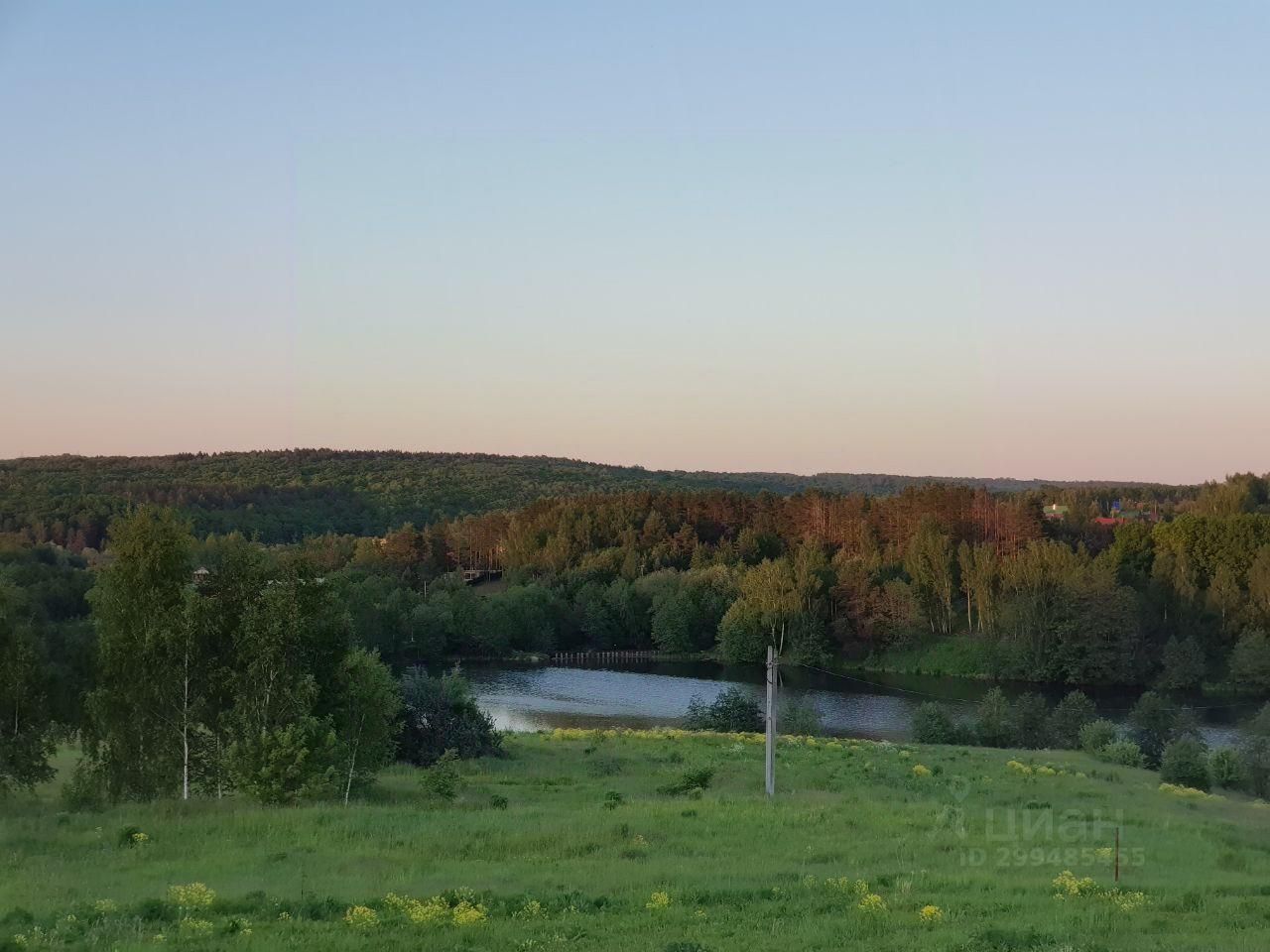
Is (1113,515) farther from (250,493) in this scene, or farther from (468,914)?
(468,914)

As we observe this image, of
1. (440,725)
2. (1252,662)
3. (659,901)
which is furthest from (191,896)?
(1252,662)

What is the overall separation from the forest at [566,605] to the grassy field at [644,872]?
2270 mm

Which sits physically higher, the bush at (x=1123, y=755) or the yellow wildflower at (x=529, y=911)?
the yellow wildflower at (x=529, y=911)

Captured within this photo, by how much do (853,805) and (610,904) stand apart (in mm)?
9880

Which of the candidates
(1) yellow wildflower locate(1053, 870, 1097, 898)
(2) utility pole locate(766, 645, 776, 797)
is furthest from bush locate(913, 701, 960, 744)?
(1) yellow wildflower locate(1053, 870, 1097, 898)

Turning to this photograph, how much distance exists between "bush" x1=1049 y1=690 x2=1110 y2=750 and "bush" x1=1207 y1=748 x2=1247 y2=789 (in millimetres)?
9253

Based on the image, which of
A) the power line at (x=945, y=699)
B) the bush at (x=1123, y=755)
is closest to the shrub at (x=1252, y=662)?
the power line at (x=945, y=699)

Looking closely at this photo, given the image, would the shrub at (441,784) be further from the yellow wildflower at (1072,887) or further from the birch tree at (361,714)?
the yellow wildflower at (1072,887)

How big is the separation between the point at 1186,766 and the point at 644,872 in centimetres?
3124

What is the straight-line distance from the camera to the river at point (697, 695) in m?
58.7

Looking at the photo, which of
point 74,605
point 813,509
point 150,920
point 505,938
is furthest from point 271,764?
point 813,509

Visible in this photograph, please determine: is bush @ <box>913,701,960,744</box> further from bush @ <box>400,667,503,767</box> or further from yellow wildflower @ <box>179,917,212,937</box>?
yellow wildflower @ <box>179,917,212,937</box>

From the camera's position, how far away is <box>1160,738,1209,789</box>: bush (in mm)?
38875

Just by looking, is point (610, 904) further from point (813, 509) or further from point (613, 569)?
point (813, 509)
